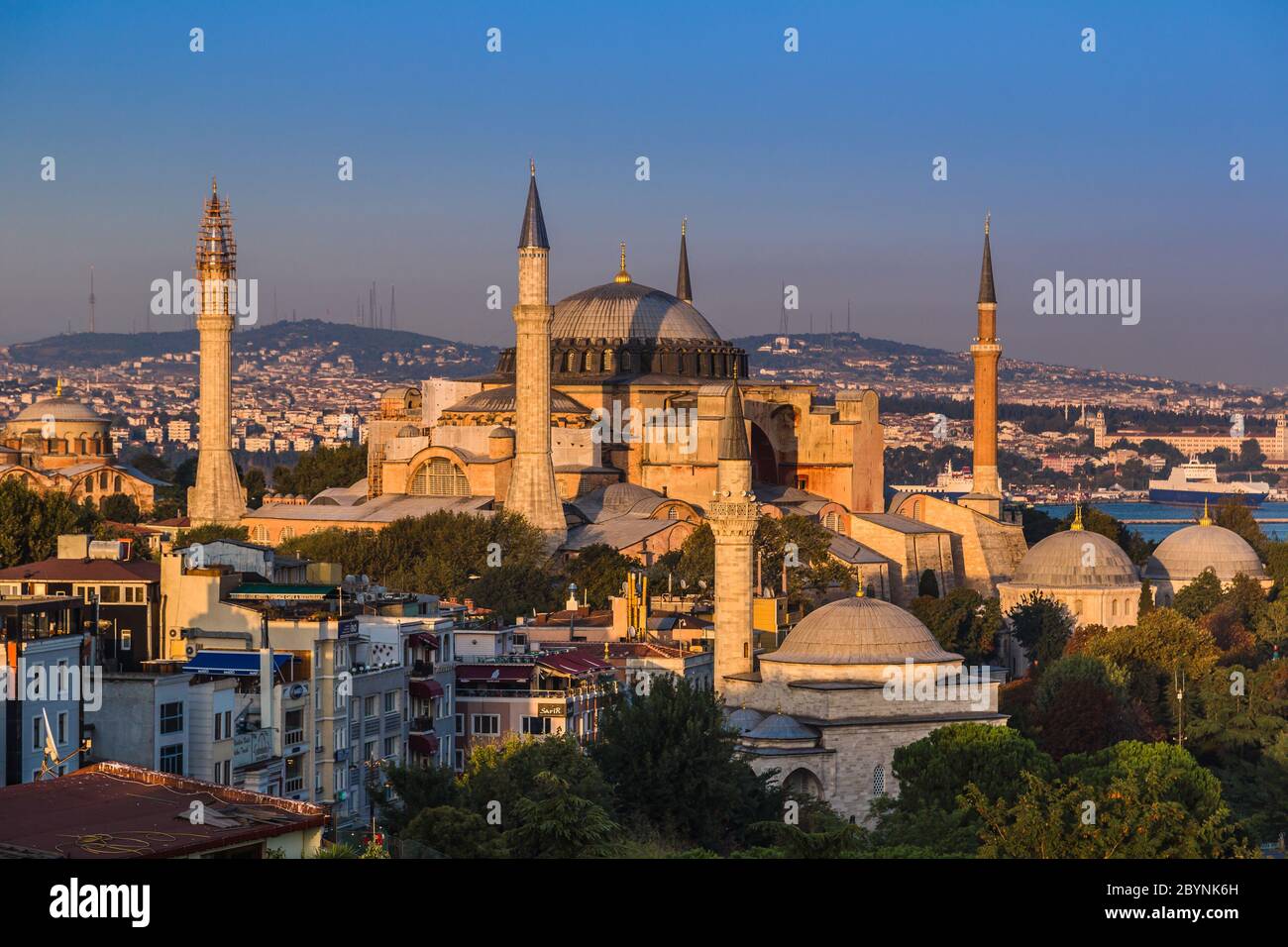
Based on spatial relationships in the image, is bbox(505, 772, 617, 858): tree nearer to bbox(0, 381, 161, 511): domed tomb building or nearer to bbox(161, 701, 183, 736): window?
bbox(161, 701, 183, 736): window

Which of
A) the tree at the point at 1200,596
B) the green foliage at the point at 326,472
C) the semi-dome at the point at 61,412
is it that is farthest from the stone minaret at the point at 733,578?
the semi-dome at the point at 61,412

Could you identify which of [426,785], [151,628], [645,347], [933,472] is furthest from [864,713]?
[933,472]

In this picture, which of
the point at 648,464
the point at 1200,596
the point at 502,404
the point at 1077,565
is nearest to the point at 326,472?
the point at 502,404

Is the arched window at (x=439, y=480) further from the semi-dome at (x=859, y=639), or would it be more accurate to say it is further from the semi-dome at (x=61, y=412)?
the semi-dome at (x=859, y=639)

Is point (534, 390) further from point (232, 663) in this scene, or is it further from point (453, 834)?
point (453, 834)
